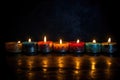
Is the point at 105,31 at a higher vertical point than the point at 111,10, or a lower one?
lower

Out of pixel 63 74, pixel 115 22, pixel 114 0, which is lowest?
pixel 63 74

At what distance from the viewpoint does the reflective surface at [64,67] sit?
8.15ft

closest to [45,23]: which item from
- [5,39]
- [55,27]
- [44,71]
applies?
[55,27]

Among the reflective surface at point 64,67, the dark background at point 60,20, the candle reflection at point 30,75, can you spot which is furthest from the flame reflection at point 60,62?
the dark background at point 60,20

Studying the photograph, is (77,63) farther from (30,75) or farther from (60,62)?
(30,75)

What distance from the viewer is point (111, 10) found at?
4.11m

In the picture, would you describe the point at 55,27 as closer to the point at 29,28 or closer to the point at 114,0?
the point at 29,28

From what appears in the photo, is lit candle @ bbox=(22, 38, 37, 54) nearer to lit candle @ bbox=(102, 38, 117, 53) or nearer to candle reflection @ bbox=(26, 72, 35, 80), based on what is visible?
lit candle @ bbox=(102, 38, 117, 53)

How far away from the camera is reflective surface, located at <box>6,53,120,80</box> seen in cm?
248

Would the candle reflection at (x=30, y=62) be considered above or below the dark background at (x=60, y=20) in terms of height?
below

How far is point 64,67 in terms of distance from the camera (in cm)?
284

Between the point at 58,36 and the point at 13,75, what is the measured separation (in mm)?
1704

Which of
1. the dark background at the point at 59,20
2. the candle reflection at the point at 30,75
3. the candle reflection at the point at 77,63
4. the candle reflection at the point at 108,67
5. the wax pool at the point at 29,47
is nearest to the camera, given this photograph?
the candle reflection at the point at 30,75

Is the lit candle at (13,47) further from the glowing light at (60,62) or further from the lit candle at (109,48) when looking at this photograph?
the lit candle at (109,48)
